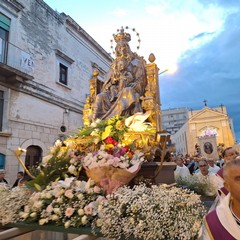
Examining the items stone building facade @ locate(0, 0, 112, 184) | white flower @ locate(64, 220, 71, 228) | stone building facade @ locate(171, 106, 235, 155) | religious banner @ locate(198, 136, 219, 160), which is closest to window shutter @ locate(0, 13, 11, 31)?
stone building facade @ locate(0, 0, 112, 184)

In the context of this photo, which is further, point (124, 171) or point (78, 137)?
point (78, 137)

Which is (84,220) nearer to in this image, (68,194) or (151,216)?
(68,194)

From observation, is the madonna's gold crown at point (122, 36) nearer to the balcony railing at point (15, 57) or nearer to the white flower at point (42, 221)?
the white flower at point (42, 221)

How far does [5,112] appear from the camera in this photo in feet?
27.7

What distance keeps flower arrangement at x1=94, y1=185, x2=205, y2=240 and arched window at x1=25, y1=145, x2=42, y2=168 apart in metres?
7.93

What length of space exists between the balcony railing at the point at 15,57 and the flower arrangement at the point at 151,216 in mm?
8143

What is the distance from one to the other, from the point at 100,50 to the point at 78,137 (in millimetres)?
12959

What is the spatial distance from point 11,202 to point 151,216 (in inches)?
65.0

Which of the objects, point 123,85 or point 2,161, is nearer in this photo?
point 123,85

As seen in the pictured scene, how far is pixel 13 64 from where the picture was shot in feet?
28.7

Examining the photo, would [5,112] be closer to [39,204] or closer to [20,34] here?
[20,34]

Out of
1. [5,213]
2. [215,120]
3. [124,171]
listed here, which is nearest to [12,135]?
[5,213]

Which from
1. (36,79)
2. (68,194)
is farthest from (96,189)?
(36,79)

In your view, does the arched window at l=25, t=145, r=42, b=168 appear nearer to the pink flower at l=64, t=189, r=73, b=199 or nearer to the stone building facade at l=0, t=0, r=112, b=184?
the stone building facade at l=0, t=0, r=112, b=184
